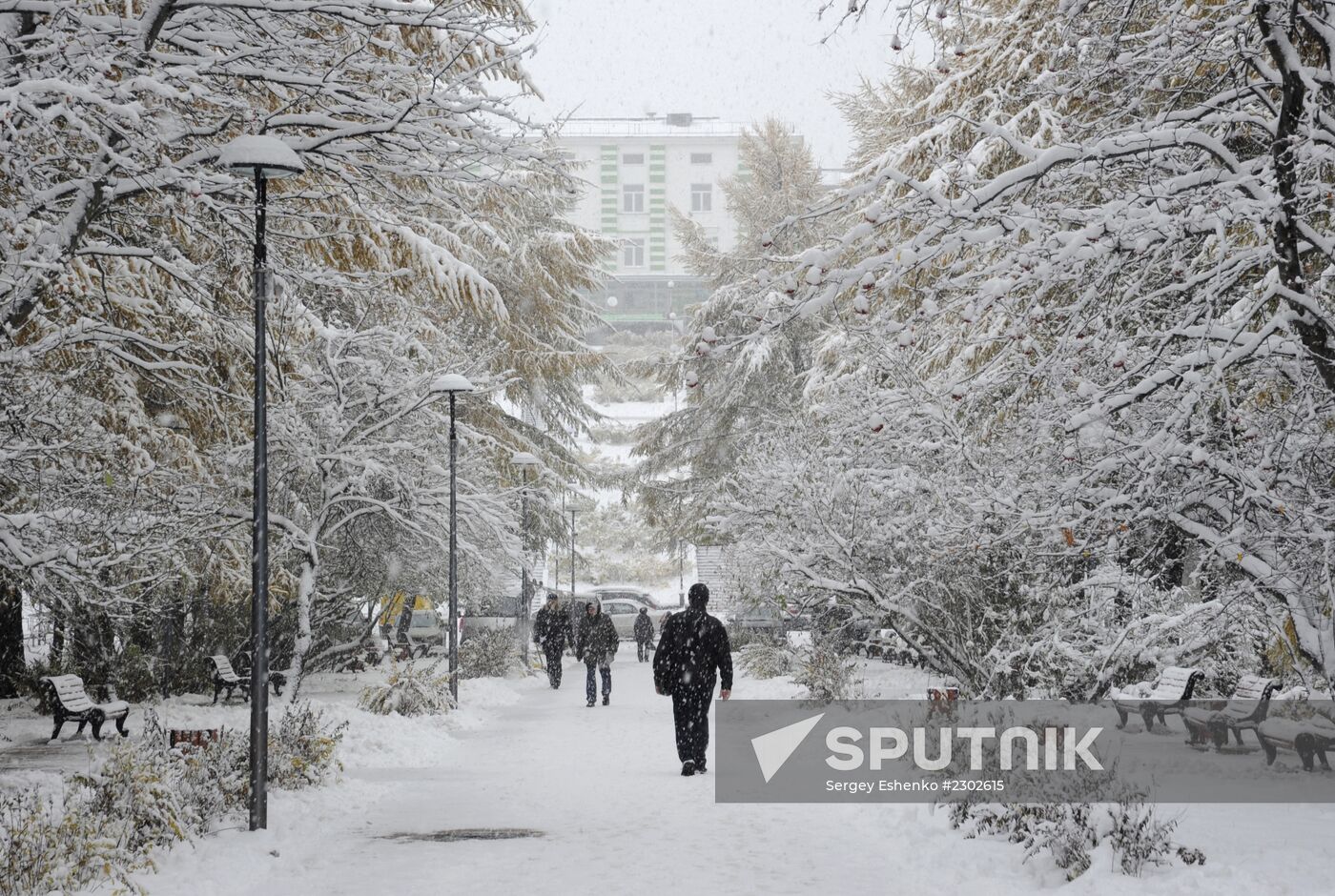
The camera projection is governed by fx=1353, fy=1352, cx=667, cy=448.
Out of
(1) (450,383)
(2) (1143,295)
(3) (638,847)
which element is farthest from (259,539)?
(1) (450,383)

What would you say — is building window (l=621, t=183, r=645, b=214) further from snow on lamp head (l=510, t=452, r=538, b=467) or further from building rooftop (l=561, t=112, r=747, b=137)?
snow on lamp head (l=510, t=452, r=538, b=467)

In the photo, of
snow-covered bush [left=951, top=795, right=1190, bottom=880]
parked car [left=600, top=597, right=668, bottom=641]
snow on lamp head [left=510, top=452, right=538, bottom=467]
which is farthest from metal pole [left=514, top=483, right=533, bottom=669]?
snow-covered bush [left=951, top=795, right=1190, bottom=880]

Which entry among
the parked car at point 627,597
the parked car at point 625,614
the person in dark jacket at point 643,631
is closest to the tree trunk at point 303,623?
the person in dark jacket at point 643,631

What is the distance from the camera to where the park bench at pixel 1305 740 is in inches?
457

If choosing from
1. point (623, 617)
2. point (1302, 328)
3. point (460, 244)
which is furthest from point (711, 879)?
point (623, 617)

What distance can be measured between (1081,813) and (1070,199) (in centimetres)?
412

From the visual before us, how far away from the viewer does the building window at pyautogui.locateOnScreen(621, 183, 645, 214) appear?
112 meters

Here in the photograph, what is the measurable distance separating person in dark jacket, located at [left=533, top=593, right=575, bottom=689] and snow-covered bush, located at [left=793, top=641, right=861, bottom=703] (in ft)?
23.2

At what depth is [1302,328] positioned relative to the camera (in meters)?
6.82

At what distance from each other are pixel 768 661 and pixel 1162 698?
1195cm

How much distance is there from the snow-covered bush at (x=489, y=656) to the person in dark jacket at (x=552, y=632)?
1061 millimetres

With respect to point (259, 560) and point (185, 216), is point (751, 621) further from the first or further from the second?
point (185, 216)

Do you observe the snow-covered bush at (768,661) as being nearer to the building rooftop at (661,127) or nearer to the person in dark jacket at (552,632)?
the person in dark jacket at (552,632)

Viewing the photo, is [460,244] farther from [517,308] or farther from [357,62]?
[517,308]
